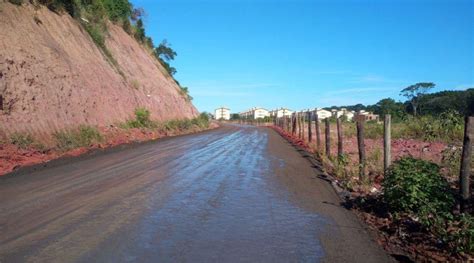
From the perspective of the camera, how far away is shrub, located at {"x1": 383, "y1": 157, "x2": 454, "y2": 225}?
7.25 metres

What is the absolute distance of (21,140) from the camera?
1656 centimetres

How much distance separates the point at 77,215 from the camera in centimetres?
779

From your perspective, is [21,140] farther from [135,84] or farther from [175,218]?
[135,84]

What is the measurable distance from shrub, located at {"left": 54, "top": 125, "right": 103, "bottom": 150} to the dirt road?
5.47m

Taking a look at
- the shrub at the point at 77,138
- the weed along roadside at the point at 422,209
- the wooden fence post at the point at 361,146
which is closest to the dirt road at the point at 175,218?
the weed along roadside at the point at 422,209

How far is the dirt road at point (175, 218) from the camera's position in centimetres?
600

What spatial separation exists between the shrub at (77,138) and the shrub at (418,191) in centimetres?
1339

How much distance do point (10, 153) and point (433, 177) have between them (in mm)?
12629

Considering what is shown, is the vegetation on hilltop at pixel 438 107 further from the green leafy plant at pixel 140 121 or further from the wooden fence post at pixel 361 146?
the green leafy plant at pixel 140 121

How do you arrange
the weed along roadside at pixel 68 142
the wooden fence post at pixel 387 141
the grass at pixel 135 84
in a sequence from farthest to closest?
the grass at pixel 135 84 → the weed along roadside at pixel 68 142 → the wooden fence post at pixel 387 141

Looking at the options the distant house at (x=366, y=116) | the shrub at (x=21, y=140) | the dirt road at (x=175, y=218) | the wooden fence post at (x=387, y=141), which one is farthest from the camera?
the shrub at (x=21, y=140)

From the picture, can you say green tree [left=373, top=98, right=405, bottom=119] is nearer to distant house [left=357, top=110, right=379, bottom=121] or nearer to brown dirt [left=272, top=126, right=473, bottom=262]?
distant house [left=357, top=110, right=379, bottom=121]

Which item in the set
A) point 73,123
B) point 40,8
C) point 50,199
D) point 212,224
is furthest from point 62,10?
point 212,224

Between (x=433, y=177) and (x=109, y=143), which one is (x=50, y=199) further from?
(x=109, y=143)
